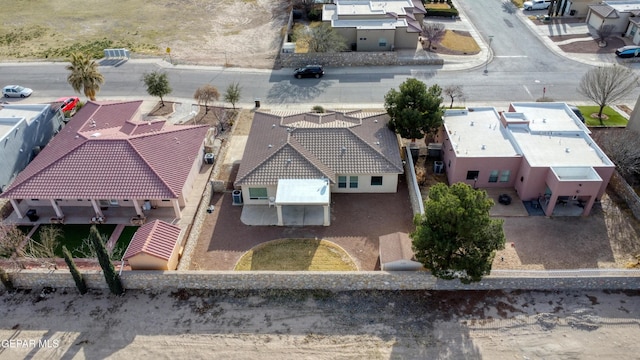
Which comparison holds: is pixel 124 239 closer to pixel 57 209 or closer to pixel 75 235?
pixel 75 235

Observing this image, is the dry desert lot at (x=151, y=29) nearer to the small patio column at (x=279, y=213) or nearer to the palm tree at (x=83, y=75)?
the palm tree at (x=83, y=75)

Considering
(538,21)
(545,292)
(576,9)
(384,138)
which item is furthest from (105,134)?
(576,9)

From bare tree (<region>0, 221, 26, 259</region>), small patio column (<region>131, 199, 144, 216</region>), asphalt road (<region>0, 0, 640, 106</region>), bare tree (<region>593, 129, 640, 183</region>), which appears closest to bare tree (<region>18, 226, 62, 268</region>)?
bare tree (<region>0, 221, 26, 259</region>)

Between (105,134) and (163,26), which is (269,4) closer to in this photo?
(163,26)

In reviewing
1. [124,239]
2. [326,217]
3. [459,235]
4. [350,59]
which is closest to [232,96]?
[350,59]

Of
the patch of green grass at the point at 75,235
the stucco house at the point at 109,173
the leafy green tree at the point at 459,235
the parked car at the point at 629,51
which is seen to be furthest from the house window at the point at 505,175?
the parked car at the point at 629,51

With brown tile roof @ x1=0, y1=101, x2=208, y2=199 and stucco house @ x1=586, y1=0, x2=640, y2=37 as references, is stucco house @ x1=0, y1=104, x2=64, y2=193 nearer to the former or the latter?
brown tile roof @ x1=0, y1=101, x2=208, y2=199
